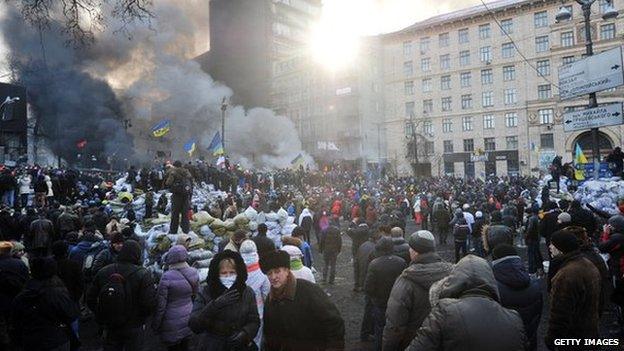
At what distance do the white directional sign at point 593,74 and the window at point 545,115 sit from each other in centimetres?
3933

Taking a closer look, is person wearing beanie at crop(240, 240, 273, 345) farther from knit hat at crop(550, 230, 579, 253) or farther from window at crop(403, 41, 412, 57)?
window at crop(403, 41, 412, 57)

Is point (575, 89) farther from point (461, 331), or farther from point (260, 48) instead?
point (260, 48)

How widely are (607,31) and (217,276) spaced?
5123cm

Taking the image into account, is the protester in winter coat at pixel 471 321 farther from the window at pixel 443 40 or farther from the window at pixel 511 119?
the window at pixel 443 40

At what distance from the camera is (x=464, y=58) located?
50812 millimetres

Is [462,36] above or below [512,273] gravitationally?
above

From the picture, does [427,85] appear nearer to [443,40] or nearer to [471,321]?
[443,40]

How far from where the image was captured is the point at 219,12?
69.6 m

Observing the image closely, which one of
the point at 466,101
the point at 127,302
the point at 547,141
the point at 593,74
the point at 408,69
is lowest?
the point at 127,302

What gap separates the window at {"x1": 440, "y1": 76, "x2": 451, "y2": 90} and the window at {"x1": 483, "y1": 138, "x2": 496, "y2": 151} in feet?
27.5

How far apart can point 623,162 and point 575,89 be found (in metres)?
5.87

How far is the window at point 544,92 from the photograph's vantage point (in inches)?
1781

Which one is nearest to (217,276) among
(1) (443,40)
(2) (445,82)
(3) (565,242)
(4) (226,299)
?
(4) (226,299)

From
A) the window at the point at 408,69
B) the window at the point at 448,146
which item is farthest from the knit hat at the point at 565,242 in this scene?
the window at the point at 408,69
